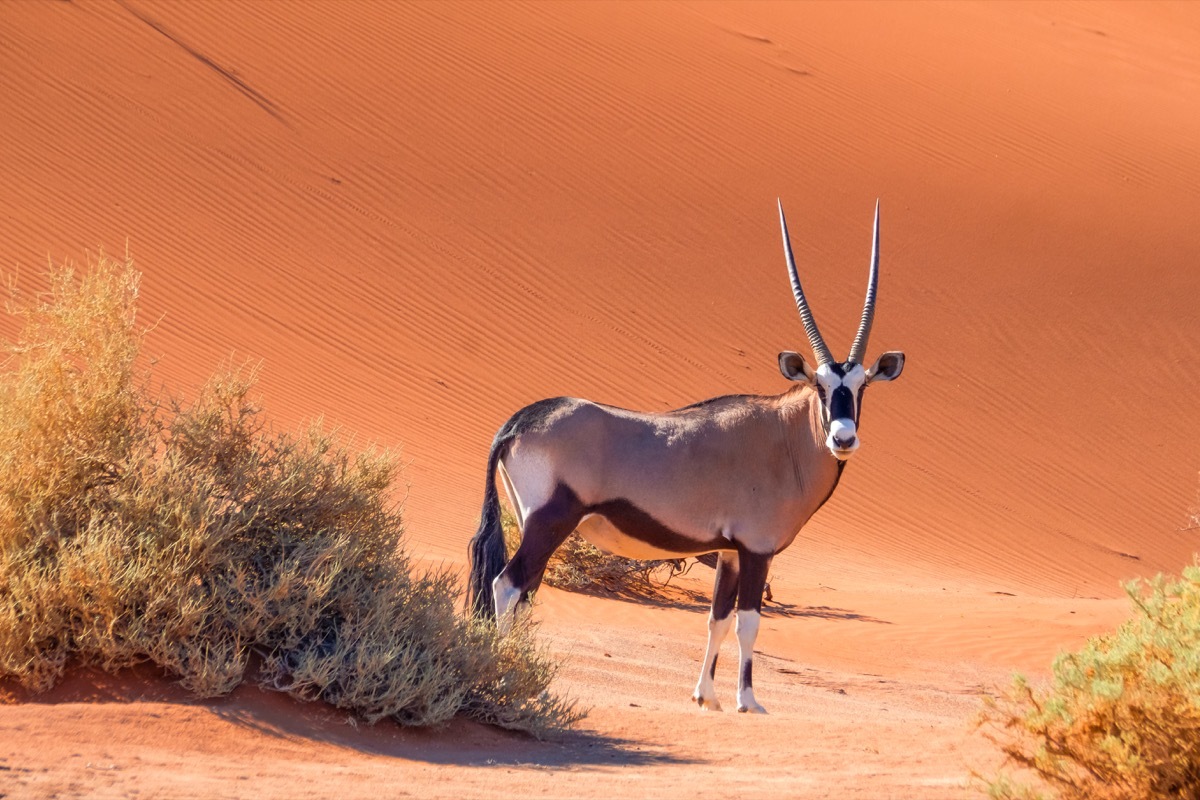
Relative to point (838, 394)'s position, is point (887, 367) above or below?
above

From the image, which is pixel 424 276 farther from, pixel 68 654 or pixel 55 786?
pixel 55 786

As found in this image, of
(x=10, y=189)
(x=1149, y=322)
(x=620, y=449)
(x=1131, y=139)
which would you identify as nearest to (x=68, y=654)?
(x=620, y=449)

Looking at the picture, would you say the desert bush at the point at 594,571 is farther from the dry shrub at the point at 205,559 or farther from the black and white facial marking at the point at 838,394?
the dry shrub at the point at 205,559

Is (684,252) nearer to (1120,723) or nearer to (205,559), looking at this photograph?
(205,559)

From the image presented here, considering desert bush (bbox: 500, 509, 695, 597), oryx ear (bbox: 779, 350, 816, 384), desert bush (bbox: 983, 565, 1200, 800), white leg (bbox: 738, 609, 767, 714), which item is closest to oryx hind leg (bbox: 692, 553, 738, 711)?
white leg (bbox: 738, 609, 767, 714)

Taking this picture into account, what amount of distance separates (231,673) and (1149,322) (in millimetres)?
23062

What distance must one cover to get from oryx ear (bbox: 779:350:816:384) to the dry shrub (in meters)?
2.66

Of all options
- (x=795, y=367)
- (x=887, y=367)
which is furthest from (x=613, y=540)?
(x=887, y=367)

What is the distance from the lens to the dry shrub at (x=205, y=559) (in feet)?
19.2

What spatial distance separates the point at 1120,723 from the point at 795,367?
14.3 feet

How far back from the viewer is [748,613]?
8281 millimetres

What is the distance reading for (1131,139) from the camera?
102 ft

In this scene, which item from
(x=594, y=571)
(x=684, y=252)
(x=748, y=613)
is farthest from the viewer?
(x=684, y=252)

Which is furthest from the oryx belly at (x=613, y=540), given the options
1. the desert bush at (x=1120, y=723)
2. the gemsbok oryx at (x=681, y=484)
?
the desert bush at (x=1120, y=723)
